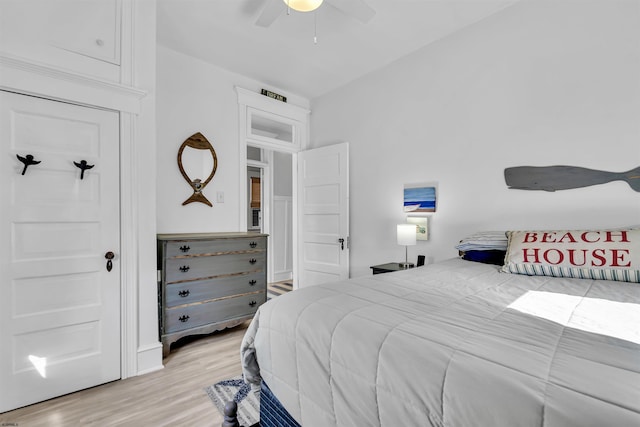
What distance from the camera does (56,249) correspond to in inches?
76.1

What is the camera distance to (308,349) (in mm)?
1098

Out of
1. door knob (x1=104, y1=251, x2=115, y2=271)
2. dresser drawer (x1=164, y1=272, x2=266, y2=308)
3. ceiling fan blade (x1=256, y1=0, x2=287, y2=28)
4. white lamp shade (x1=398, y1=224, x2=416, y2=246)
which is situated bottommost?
dresser drawer (x1=164, y1=272, x2=266, y2=308)

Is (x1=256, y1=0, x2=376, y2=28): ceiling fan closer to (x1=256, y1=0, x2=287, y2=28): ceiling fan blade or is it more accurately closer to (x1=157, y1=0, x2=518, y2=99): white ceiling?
(x1=256, y1=0, x2=287, y2=28): ceiling fan blade

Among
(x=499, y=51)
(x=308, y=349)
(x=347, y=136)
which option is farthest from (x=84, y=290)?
(x=499, y=51)

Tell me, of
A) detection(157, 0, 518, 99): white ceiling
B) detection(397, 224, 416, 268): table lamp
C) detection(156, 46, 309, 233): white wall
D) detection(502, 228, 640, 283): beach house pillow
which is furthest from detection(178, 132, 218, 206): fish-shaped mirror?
detection(502, 228, 640, 283): beach house pillow

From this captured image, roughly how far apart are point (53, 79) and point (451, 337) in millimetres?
2552

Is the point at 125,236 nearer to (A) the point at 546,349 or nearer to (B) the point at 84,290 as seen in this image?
(B) the point at 84,290

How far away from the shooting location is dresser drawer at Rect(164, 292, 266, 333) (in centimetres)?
254

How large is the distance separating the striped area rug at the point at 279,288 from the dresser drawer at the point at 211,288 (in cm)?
148

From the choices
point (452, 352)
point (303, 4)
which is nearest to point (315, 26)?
point (303, 4)

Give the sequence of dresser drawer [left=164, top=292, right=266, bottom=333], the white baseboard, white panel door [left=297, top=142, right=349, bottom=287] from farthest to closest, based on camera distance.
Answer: white panel door [left=297, top=142, right=349, bottom=287]
dresser drawer [left=164, top=292, right=266, bottom=333]
the white baseboard

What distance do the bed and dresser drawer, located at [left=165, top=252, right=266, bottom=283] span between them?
4.69ft

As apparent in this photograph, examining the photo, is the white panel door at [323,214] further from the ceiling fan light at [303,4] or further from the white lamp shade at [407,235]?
the ceiling fan light at [303,4]

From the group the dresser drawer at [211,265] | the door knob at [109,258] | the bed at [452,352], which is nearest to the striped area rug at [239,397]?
the bed at [452,352]
